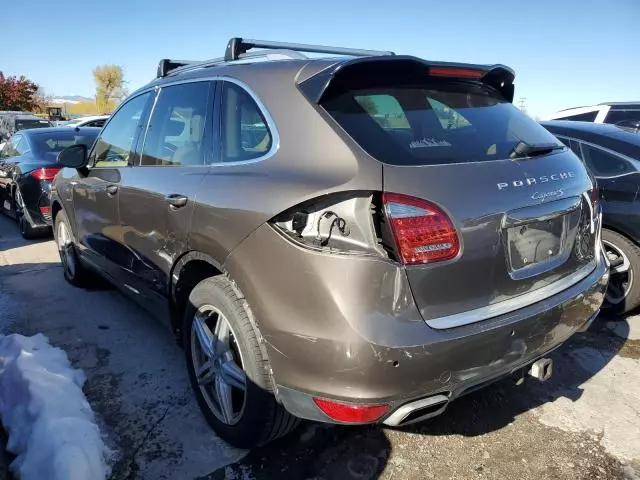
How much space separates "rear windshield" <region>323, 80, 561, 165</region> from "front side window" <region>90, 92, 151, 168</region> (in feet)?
6.33

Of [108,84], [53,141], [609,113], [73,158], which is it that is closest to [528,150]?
[73,158]

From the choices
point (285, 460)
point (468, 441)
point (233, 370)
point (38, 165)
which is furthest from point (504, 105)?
point (38, 165)

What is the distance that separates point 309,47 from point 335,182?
5.04 feet

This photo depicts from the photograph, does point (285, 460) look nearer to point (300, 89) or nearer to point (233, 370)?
point (233, 370)

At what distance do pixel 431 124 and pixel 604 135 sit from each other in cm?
269

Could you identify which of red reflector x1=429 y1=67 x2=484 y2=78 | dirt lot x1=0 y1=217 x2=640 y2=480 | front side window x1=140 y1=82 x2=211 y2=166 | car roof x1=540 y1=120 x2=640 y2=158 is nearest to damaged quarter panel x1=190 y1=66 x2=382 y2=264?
front side window x1=140 y1=82 x2=211 y2=166

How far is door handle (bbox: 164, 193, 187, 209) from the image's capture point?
2.62 m

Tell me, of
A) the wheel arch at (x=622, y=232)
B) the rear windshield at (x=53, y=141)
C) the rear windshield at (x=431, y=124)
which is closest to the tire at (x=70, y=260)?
the rear windshield at (x=53, y=141)

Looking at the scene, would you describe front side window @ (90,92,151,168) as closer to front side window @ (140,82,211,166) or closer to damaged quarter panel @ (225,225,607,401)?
front side window @ (140,82,211,166)

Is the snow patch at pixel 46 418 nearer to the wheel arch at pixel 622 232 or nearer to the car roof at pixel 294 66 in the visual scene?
the car roof at pixel 294 66

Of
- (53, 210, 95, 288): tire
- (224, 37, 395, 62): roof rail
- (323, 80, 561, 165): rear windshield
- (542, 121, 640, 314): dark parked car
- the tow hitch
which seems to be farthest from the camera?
(53, 210, 95, 288): tire

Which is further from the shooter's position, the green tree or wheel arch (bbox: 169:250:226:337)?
the green tree

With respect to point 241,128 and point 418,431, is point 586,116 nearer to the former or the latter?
point 418,431

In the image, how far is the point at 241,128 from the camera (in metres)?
2.46
